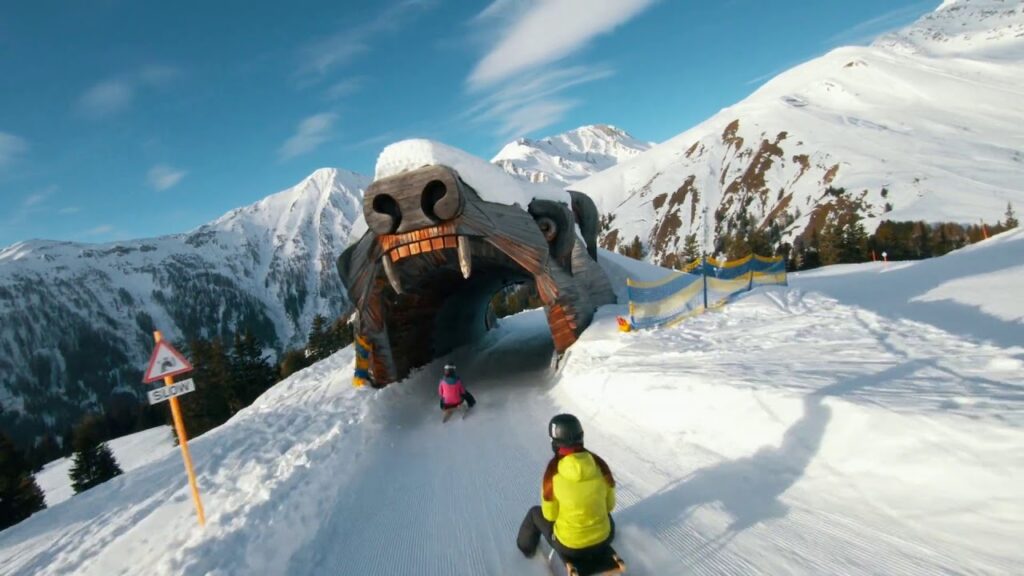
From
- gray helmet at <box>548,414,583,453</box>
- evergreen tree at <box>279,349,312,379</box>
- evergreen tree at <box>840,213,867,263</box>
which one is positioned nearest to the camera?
gray helmet at <box>548,414,583,453</box>

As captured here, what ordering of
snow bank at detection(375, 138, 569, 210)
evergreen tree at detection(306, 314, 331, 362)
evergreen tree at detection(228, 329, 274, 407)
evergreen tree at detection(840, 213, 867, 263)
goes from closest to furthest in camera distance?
snow bank at detection(375, 138, 569, 210) → evergreen tree at detection(228, 329, 274, 407) → evergreen tree at detection(306, 314, 331, 362) → evergreen tree at detection(840, 213, 867, 263)

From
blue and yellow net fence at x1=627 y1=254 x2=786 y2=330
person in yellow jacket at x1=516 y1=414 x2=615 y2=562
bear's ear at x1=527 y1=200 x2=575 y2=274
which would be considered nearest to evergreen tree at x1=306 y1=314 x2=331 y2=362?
blue and yellow net fence at x1=627 y1=254 x2=786 y2=330

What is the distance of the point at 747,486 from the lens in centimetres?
513

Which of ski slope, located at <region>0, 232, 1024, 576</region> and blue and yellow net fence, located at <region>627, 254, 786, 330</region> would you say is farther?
blue and yellow net fence, located at <region>627, 254, 786, 330</region>

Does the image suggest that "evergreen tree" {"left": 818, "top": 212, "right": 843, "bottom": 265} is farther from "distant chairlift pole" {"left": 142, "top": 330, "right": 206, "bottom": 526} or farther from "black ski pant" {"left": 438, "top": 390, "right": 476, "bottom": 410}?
"distant chairlift pole" {"left": 142, "top": 330, "right": 206, "bottom": 526}

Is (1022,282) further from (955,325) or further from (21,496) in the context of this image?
(21,496)

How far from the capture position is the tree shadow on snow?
4.64 metres

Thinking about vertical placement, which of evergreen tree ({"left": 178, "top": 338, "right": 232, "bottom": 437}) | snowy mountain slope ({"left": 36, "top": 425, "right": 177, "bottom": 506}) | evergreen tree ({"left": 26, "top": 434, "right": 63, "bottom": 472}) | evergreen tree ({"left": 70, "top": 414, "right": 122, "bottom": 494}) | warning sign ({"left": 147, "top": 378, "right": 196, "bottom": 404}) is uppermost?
warning sign ({"left": 147, "top": 378, "right": 196, "bottom": 404})

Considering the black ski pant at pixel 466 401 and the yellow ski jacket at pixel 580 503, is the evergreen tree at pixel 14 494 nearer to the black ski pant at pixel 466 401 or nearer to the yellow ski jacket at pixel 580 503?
the black ski pant at pixel 466 401

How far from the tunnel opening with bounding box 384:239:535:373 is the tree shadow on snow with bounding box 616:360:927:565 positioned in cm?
648

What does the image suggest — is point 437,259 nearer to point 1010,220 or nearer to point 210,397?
point 210,397

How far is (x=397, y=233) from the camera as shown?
10.1m

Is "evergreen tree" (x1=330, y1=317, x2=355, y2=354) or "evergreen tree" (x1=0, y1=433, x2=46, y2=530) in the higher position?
"evergreen tree" (x1=330, y1=317, x2=355, y2=354)

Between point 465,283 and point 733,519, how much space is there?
35.9 feet
